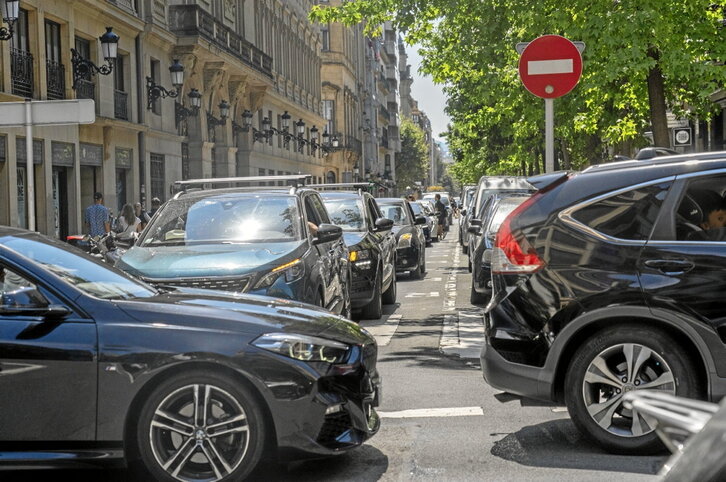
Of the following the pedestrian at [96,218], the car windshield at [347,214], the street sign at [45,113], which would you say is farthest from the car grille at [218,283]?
the pedestrian at [96,218]

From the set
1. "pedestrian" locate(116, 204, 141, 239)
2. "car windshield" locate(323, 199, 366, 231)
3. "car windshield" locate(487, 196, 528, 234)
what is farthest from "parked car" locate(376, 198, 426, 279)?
"car windshield" locate(323, 199, 366, 231)

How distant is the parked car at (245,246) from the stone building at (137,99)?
12645 millimetres

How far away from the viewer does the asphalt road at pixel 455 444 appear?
225 inches

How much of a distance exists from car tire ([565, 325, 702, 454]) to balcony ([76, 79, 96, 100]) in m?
21.5

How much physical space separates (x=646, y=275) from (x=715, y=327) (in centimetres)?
45

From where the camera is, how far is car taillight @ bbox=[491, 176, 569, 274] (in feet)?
21.1

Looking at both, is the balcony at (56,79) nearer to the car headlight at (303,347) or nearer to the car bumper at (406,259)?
the car bumper at (406,259)

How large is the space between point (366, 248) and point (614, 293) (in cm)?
824

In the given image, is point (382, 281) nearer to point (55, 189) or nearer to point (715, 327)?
point (715, 327)

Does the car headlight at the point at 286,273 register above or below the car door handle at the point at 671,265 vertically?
below

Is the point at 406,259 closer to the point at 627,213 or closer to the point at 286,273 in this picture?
the point at 286,273

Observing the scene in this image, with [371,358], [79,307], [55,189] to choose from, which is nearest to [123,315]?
[79,307]

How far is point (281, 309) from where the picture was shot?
20.0 feet

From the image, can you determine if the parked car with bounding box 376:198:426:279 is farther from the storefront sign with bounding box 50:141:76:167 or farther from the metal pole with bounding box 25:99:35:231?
the metal pole with bounding box 25:99:35:231
